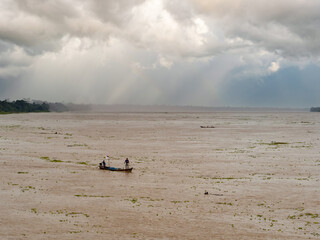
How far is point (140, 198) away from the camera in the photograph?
36031 millimetres

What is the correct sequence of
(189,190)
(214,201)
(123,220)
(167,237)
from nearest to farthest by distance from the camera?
(167,237) → (123,220) → (214,201) → (189,190)

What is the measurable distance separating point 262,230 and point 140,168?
28.4 m

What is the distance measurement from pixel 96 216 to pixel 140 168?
77.5 ft

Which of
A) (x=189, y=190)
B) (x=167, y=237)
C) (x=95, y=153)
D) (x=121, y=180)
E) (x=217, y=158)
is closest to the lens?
(x=167, y=237)

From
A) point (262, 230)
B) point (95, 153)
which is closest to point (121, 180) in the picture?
point (262, 230)

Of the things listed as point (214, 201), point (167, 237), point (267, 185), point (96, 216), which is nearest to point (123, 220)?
point (96, 216)

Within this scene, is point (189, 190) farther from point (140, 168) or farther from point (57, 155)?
point (57, 155)

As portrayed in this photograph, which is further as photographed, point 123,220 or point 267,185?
point 267,185

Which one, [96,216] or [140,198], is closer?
[96,216]

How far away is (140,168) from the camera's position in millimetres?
53688

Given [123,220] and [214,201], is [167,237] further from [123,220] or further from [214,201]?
[214,201]

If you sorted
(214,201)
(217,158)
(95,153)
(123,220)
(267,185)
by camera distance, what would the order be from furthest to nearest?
1. (95,153)
2. (217,158)
3. (267,185)
4. (214,201)
5. (123,220)

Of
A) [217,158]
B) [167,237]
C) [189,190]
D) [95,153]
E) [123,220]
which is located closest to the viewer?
[167,237]

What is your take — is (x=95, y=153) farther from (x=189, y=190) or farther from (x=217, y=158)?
(x=189, y=190)
